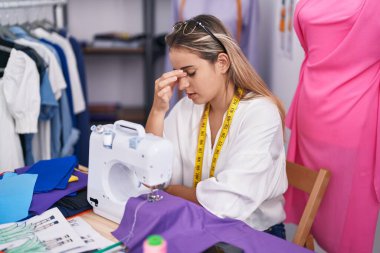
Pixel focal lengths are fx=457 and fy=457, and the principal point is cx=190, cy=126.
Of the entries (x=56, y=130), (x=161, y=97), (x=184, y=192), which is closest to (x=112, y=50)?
(x=56, y=130)

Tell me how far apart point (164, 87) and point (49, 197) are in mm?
558

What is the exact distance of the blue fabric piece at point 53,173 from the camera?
158 cm

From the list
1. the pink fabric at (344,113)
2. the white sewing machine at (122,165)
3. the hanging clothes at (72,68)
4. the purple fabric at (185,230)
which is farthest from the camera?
the hanging clothes at (72,68)

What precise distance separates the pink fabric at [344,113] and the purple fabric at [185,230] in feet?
2.18

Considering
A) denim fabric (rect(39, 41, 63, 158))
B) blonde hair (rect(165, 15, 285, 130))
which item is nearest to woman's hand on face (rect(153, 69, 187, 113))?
blonde hair (rect(165, 15, 285, 130))

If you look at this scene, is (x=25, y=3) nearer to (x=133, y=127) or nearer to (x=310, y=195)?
(x=133, y=127)

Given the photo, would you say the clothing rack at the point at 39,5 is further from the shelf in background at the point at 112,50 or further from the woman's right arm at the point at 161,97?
the woman's right arm at the point at 161,97

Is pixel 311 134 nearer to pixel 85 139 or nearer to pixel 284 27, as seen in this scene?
pixel 284 27

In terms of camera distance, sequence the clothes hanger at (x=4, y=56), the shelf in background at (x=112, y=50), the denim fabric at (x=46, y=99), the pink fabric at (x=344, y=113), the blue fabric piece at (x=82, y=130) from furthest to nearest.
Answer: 1. the shelf in background at (x=112, y=50)
2. the blue fabric piece at (x=82, y=130)
3. the denim fabric at (x=46, y=99)
4. the clothes hanger at (x=4, y=56)
5. the pink fabric at (x=344, y=113)

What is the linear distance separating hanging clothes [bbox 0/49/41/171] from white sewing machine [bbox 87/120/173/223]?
99 cm

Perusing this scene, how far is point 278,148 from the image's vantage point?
1.67 m

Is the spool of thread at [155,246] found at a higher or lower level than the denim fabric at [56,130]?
higher

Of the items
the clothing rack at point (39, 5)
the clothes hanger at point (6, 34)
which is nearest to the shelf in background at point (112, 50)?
the clothing rack at point (39, 5)

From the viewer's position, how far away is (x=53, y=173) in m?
1.65
